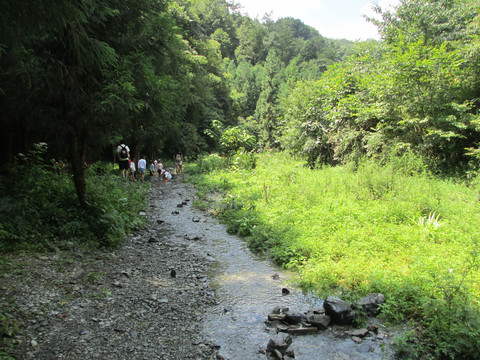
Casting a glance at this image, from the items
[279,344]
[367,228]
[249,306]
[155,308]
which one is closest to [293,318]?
[279,344]

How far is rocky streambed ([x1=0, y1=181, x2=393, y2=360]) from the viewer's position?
13.2 feet

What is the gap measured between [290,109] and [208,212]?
15.1m

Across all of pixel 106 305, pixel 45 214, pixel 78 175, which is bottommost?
pixel 106 305

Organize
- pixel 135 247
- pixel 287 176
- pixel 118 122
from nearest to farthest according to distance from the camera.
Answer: pixel 118 122, pixel 135 247, pixel 287 176

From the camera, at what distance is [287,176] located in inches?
591

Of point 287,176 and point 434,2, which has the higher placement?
point 434,2

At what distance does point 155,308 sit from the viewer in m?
5.13

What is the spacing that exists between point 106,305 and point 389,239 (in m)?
6.57

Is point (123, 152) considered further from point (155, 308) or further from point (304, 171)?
point (155, 308)

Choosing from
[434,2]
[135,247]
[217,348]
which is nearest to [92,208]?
[135,247]

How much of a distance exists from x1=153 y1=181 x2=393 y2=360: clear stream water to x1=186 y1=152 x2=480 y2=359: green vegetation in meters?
0.44

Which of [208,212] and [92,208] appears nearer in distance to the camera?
Result: [92,208]

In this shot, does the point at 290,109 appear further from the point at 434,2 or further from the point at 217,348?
the point at 217,348

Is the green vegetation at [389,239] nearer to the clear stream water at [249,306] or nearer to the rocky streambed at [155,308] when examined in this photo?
the clear stream water at [249,306]
